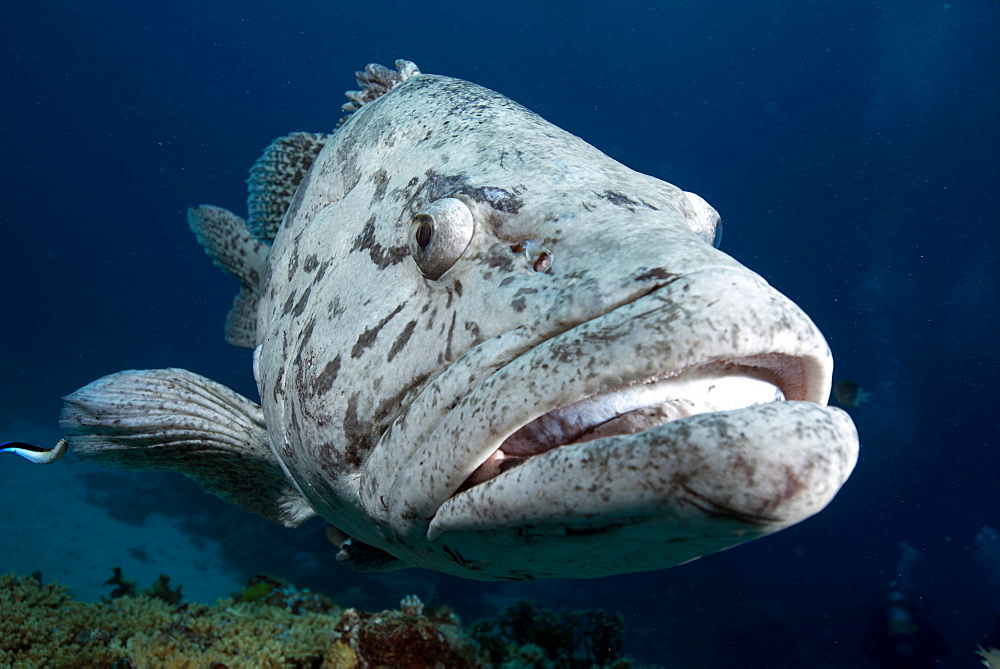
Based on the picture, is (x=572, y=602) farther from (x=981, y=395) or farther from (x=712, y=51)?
(x=712, y=51)

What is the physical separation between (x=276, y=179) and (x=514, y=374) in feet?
→ 10.7

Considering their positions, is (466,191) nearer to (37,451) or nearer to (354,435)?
(354,435)

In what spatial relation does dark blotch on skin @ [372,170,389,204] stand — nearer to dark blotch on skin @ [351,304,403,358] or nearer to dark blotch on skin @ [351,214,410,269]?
dark blotch on skin @ [351,214,410,269]

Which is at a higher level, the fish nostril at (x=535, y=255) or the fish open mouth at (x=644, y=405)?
the fish nostril at (x=535, y=255)

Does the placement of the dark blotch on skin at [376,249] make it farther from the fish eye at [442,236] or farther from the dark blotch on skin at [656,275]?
the dark blotch on skin at [656,275]

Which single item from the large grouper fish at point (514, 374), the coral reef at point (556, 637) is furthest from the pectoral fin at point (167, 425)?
the coral reef at point (556, 637)

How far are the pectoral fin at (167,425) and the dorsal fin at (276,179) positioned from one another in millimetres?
1312

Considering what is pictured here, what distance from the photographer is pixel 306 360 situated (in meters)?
2.20

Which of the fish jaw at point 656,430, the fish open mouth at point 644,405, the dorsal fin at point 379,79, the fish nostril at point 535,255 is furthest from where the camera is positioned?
the dorsal fin at point 379,79

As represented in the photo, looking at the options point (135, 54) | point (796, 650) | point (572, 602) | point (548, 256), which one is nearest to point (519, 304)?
point (548, 256)

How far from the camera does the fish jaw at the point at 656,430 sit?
103 cm

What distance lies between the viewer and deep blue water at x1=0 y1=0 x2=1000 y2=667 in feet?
61.7

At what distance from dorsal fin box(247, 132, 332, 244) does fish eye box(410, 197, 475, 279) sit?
2351mm

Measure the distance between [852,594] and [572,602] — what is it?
11.4 metres
